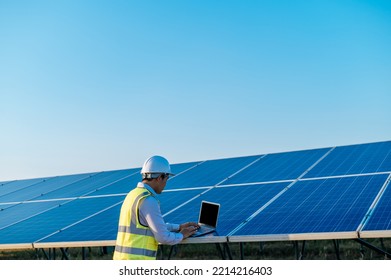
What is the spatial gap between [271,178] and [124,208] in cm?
591

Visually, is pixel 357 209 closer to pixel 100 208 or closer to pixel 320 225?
pixel 320 225

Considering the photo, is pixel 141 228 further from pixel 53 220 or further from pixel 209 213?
pixel 53 220

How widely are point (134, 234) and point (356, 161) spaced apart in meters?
7.03

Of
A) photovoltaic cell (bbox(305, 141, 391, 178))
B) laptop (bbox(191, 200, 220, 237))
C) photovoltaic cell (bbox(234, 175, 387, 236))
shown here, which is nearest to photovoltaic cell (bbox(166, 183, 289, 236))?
photovoltaic cell (bbox(234, 175, 387, 236))

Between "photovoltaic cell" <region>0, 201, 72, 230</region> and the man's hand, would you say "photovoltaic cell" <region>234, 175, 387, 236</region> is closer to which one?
the man's hand

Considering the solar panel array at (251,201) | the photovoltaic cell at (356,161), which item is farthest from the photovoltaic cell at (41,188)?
the photovoltaic cell at (356,161)

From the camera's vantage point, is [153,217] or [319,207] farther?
[319,207]

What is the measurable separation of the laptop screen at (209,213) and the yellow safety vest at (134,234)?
5.05 ft

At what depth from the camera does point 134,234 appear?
18.1ft

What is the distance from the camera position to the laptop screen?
6949 mm

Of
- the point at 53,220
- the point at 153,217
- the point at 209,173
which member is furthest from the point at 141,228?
the point at 209,173
